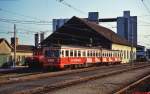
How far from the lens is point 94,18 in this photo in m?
103

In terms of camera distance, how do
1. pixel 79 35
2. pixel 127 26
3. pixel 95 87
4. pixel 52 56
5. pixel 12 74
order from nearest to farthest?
pixel 95 87 → pixel 12 74 → pixel 52 56 → pixel 79 35 → pixel 127 26

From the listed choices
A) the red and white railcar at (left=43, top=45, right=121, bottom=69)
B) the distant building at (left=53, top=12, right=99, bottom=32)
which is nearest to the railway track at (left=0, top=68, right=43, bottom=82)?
the red and white railcar at (left=43, top=45, right=121, bottom=69)

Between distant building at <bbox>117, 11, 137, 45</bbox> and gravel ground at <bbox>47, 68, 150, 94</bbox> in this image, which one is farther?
distant building at <bbox>117, 11, 137, 45</bbox>

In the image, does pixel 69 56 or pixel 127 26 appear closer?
pixel 69 56

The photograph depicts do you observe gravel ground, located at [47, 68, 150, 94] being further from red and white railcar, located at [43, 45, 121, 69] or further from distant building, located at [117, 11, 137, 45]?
distant building, located at [117, 11, 137, 45]

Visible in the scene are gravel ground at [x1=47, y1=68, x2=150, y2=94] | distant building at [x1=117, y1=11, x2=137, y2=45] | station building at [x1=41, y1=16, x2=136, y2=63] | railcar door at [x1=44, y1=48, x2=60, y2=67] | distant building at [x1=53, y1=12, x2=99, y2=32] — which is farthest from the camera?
distant building at [x1=117, y1=11, x2=137, y2=45]

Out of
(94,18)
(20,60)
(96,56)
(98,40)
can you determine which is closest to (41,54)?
(96,56)

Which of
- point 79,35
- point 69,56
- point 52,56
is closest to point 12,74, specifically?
point 52,56

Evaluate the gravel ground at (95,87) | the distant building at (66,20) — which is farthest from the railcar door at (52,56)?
the distant building at (66,20)

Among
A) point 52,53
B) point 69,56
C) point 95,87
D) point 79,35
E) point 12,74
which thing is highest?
point 79,35

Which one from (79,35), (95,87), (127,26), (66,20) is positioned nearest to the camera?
(95,87)

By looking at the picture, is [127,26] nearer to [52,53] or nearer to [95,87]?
[52,53]

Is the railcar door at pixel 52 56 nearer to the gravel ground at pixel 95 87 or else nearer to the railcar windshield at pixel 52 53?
the railcar windshield at pixel 52 53

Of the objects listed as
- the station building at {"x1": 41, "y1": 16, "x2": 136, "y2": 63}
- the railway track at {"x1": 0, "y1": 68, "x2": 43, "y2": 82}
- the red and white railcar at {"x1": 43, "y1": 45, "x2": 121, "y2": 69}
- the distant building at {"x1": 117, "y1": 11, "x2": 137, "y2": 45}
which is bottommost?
the railway track at {"x1": 0, "y1": 68, "x2": 43, "y2": 82}
